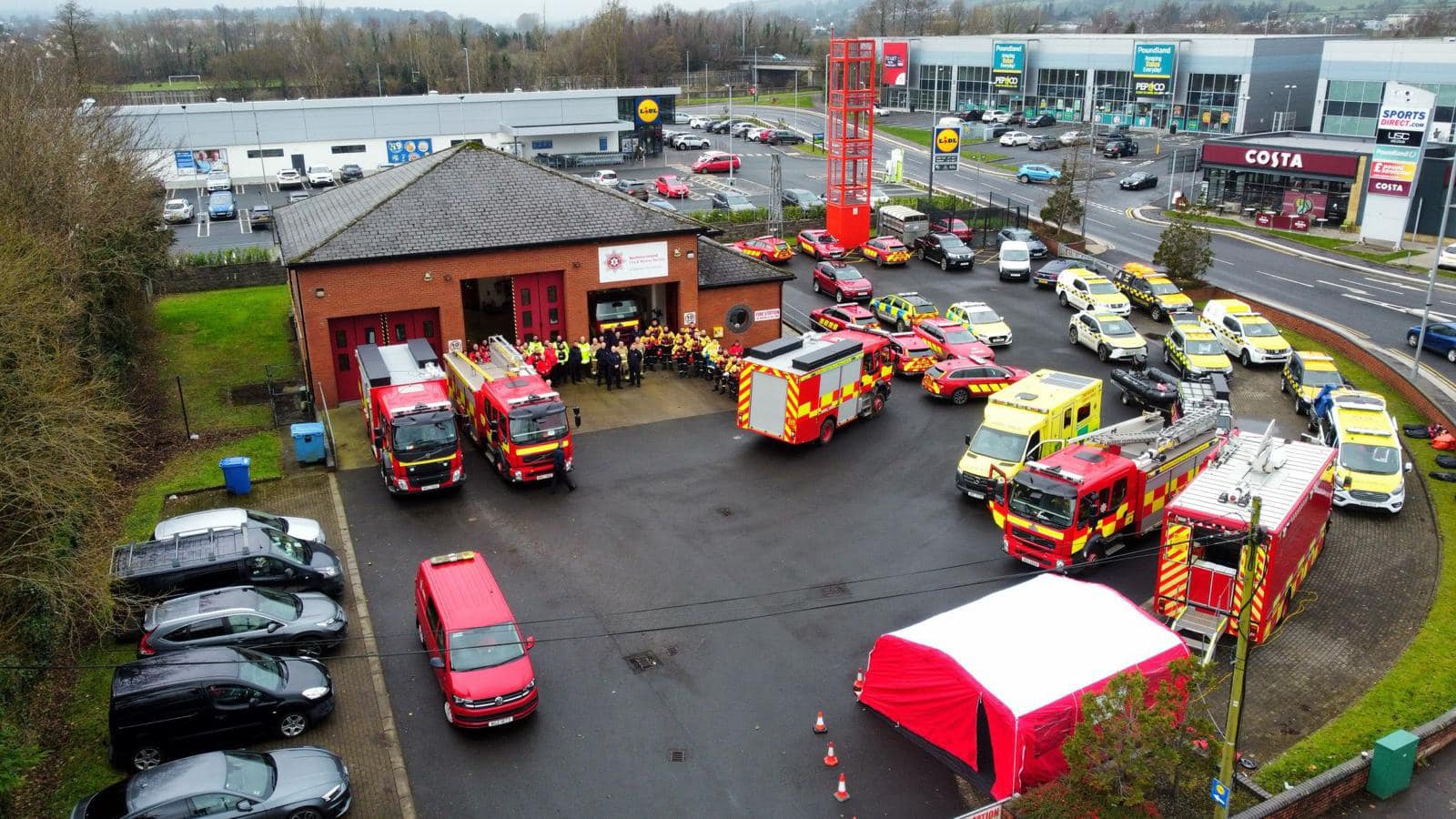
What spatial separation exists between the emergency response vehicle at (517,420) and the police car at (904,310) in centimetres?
1465

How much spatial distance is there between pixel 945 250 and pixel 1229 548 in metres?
29.0

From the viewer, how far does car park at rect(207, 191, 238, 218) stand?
182ft

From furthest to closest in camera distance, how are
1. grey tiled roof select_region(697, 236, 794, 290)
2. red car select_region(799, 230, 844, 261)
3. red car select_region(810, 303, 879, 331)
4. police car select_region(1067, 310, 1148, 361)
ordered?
red car select_region(799, 230, 844, 261)
red car select_region(810, 303, 879, 331)
grey tiled roof select_region(697, 236, 794, 290)
police car select_region(1067, 310, 1148, 361)

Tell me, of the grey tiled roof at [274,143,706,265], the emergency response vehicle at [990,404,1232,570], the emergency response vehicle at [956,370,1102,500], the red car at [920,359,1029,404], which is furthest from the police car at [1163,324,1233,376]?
the grey tiled roof at [274,143,706,265]

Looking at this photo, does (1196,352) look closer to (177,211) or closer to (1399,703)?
(1399,703)

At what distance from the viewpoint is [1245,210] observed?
55906mm

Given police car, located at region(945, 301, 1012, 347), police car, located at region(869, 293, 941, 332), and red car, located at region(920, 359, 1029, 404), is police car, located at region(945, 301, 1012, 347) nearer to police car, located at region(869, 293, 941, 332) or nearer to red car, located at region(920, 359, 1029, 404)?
police car, located at region(869, 293, 941, 332)

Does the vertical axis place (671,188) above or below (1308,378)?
above

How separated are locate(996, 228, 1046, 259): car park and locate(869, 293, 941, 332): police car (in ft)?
36.0

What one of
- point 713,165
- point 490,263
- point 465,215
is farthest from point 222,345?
point 713,165

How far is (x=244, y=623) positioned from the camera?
54.3 ft

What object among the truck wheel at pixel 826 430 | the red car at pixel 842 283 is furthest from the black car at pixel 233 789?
the red car at pixel 842 283

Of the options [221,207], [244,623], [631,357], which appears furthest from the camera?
[221,207]

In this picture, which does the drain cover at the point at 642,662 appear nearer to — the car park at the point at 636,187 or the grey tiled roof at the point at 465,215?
the grey tiled roof at the point at 465,215
